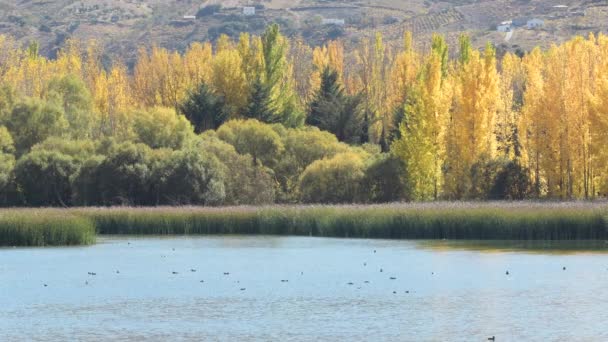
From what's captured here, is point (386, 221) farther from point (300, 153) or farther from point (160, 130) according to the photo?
point (160, 130)

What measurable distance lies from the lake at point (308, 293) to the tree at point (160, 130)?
25.1 m

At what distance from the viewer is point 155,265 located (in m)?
37.5

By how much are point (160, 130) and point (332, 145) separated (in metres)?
9.95

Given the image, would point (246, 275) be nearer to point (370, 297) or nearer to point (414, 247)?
point (370, 297)

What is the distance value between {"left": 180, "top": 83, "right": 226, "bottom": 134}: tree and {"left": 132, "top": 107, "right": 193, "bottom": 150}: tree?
29.5ft

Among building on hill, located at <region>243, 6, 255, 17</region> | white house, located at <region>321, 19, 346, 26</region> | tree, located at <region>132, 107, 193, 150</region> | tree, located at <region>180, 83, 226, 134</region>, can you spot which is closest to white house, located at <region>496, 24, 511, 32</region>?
white house, located at <region>321, 19, 346, 26</region>

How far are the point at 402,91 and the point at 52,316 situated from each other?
183 ft

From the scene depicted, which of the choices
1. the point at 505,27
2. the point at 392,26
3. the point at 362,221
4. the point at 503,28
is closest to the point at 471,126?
the point at 362,221

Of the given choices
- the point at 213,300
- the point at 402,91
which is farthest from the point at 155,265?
the point at 402,91

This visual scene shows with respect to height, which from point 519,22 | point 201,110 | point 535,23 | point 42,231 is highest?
point 519,22

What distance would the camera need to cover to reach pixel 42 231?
140ft

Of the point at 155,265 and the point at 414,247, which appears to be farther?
the point at 414,247

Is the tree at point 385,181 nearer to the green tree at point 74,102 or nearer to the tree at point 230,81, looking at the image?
the green tree at point 74,102

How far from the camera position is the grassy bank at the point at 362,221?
143 ft
